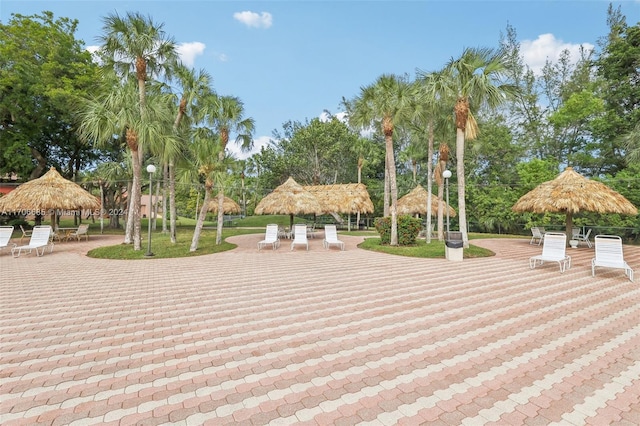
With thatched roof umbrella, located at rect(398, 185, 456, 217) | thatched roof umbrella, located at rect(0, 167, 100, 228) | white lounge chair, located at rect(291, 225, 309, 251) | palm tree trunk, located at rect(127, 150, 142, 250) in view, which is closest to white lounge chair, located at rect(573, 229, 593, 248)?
thatched roof umbrella, located at rect(398, 185, 456, 217)

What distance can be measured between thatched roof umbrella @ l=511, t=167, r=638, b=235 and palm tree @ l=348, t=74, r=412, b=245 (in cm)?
703

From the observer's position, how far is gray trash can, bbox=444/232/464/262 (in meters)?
10.1

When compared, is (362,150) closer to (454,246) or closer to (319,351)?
(454,246)

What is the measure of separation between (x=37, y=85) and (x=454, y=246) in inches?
899

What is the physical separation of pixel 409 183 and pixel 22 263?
78.6ft

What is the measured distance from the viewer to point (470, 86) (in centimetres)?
1129

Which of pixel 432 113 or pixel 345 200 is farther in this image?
pixel 345 200

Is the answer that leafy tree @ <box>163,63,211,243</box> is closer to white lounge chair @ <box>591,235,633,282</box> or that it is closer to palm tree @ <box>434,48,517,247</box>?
palm tree @ <box>434,48,517,247</box>

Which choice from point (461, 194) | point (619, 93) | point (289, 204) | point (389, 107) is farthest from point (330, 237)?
point (619, 93)

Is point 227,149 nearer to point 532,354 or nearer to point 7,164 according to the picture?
point 532,354

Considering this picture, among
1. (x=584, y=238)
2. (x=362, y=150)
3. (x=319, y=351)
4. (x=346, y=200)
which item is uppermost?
(x=362, y=150)

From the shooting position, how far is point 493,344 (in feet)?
12.6

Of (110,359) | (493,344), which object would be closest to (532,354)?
(493,344)

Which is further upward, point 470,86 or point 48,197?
point 470,86
